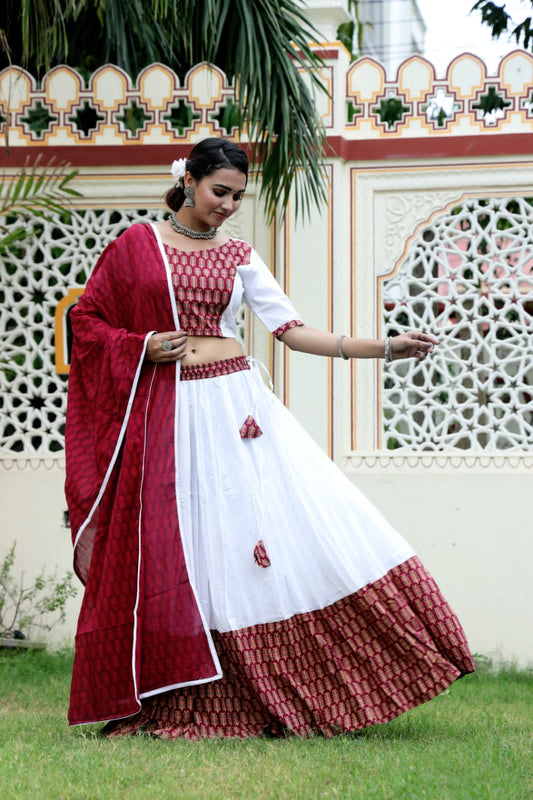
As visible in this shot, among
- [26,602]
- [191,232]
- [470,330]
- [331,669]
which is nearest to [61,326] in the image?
[26,602]

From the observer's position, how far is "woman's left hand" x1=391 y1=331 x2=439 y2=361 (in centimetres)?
332

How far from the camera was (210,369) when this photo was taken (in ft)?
11.5

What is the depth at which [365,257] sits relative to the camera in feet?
17.8

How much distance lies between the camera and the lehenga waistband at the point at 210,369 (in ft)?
11.4

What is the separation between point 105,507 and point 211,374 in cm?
49

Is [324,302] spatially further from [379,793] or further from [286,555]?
[379,793]

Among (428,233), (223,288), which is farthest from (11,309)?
(223,288)

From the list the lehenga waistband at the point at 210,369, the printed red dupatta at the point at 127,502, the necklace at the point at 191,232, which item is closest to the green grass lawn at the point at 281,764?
the printed red dupatta at the point at 127,502

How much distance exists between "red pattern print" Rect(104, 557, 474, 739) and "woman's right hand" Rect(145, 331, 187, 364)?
800 mm

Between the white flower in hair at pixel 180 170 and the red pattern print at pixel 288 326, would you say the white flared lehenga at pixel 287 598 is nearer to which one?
the red pattern print at pixel 288 326

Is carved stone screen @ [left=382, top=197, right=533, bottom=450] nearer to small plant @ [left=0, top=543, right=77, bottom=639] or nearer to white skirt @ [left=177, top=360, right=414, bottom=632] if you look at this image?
small plant @ [left=0, top=543, right=77, bottom=639]

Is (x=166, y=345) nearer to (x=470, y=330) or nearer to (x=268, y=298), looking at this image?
(x=268, y=298)

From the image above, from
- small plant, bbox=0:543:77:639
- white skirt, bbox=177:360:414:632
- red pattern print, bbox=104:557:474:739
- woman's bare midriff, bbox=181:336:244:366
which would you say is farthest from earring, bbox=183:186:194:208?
small plant, bbox=0:543:77:639

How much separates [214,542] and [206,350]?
0.56m
